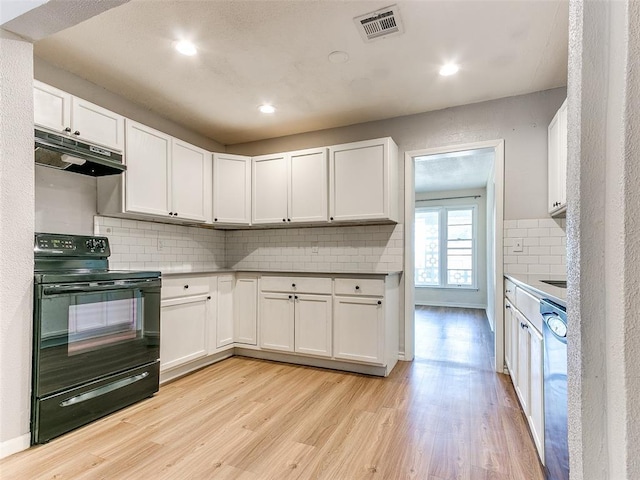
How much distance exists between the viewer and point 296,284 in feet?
10.8

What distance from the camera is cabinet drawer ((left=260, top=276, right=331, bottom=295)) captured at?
126 inches

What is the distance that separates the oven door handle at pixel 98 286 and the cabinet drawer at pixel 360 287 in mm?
1525

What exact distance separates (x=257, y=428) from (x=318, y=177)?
2.29 metres

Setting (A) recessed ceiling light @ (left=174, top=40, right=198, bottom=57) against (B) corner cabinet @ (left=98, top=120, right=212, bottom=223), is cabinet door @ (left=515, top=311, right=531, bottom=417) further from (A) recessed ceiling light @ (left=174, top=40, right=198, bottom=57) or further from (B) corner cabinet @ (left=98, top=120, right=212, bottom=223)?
(B) corner cabinet @ (left=98, top=120, right=212, bottom=223)

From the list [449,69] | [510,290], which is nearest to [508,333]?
[510,290]

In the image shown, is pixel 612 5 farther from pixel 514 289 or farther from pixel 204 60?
pixel 204 60

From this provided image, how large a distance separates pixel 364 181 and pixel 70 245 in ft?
7.99

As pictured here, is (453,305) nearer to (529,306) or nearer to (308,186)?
(308,186)

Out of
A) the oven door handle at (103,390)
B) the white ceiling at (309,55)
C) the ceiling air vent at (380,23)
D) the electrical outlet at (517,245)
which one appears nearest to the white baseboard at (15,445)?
the oven door handle at (103,390)

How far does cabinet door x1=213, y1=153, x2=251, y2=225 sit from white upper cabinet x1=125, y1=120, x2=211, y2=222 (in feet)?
0.31

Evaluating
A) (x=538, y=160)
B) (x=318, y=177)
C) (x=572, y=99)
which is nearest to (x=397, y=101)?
(x=318, y=177)

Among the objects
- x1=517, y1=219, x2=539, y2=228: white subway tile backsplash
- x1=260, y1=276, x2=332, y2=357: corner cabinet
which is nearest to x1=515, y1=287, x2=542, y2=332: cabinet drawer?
x1=517, y1=219, x2=539, y2=228: white subway tile backsplash

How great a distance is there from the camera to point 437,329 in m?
4.87

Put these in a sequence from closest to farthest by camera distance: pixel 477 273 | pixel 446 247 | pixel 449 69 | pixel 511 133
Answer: pixel 449 69 → pixel 511 133 → pixel 477 273 → pixel 446 247
